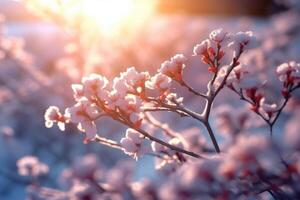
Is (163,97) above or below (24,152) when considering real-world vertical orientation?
below

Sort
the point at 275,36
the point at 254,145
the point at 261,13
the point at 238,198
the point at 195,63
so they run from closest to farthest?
the point at 254,145, the point at 238,198, the point at 275,36, the point at 195,63, the point at 261,13

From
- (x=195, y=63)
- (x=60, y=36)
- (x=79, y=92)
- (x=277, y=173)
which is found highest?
(x=60, y=36)

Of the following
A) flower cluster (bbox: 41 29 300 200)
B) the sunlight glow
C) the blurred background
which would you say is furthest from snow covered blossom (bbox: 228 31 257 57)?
the sunlight glow

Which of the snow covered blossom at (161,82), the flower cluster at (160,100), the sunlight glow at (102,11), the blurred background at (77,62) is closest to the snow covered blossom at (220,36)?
the flower cluster at (160,100)

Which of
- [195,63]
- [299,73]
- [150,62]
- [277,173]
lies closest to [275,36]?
[150,62]

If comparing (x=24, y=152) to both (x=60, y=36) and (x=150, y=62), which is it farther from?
(x=60, y=36)

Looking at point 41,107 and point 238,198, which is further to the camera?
point 41,107

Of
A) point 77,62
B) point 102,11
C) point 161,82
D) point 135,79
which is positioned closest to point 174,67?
point 161,82
